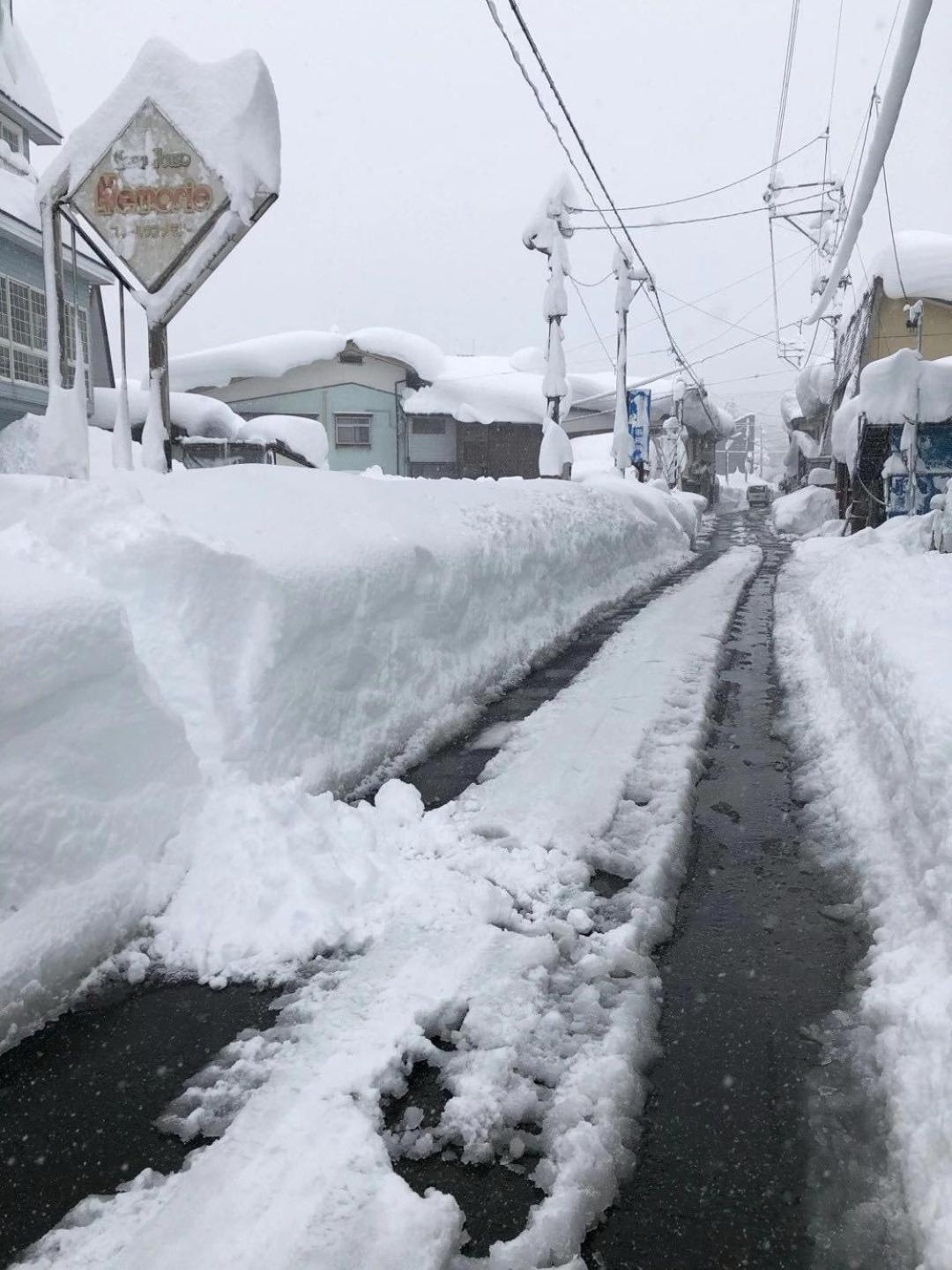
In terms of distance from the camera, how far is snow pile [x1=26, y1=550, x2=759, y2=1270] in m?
1.86

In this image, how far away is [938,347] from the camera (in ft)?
76.5

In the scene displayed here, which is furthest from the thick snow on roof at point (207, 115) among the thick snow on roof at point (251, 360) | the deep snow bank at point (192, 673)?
the thick snow on roof at point (251, 360)

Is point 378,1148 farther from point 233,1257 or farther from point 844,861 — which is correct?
point 844,861

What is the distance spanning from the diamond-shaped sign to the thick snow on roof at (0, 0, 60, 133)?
13356 mm

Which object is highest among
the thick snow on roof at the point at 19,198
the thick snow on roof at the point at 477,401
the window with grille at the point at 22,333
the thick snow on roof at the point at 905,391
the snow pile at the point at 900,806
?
the thick snow on roof at the point at 19,198

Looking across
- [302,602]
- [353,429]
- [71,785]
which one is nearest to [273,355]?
[353,429]

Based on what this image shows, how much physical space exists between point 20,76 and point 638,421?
1863 centimetres

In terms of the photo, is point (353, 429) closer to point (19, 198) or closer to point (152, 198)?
point (19, 198)

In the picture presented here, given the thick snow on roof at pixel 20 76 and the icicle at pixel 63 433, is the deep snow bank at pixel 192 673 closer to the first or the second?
the icicle at pixel 63 433

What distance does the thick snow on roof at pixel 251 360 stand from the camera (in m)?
29.1

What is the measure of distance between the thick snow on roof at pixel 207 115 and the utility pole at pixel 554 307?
11895 millimetres

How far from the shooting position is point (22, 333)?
15586 mm

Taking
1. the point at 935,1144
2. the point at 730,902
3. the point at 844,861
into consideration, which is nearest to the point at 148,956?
the point at 730,902

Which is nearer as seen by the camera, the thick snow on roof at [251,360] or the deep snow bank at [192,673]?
the deep snow bank at [192,673]
